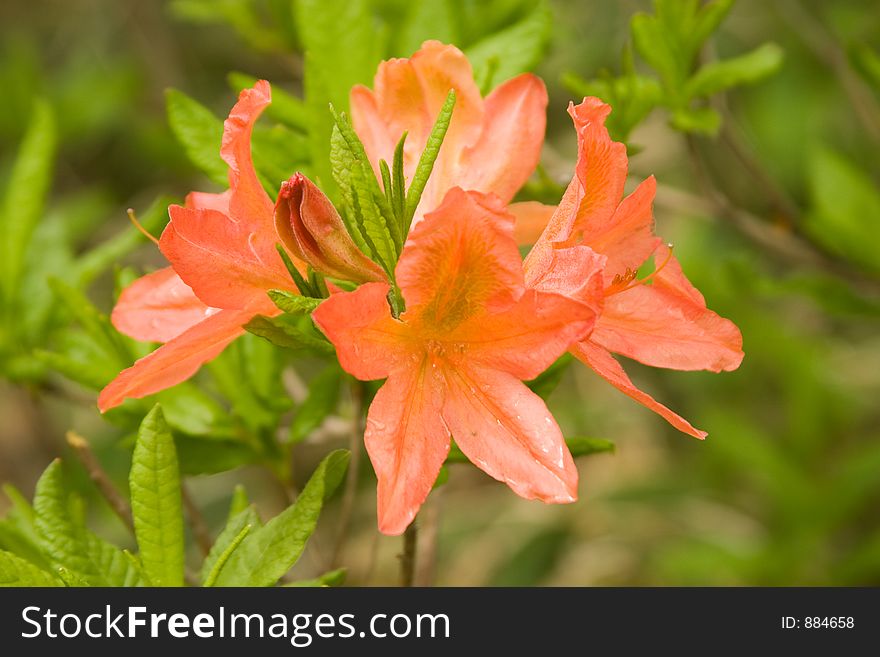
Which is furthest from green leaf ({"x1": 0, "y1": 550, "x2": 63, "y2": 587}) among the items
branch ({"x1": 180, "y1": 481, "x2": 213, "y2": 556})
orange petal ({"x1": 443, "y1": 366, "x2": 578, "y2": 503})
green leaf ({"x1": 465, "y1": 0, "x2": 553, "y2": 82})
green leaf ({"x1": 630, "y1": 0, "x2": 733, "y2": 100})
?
green leaf ({"x1": 630, "y1": 0, "x2": 733, "y2": 100})

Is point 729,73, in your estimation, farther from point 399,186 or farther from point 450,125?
point 399,186

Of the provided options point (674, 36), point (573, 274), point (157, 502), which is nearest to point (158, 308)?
point (157, 502)

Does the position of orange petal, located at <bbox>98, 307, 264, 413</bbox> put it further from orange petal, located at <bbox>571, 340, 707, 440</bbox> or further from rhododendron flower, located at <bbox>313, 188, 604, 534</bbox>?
orange petal, located at <bbox>571, 340, 707, 440</bbox>

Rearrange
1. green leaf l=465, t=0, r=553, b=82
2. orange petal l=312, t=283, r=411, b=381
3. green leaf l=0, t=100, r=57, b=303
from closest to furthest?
orange petal l=312, t=283, r=411, b=381
green leaf l=465, t=0, r=553, b=82
green leaf l=0, t=100, r=57, b=303

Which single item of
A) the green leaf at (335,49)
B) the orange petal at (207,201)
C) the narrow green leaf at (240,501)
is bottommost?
the narrow green leaf at (240,501)

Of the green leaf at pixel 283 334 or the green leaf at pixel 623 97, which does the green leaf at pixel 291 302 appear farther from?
the green leaf at pixel 623 97

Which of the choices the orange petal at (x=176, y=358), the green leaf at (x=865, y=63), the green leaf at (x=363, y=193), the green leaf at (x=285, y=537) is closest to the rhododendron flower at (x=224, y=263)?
the orange petal at (x=176, y=358)

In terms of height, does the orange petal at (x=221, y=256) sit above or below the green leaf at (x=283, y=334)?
above
